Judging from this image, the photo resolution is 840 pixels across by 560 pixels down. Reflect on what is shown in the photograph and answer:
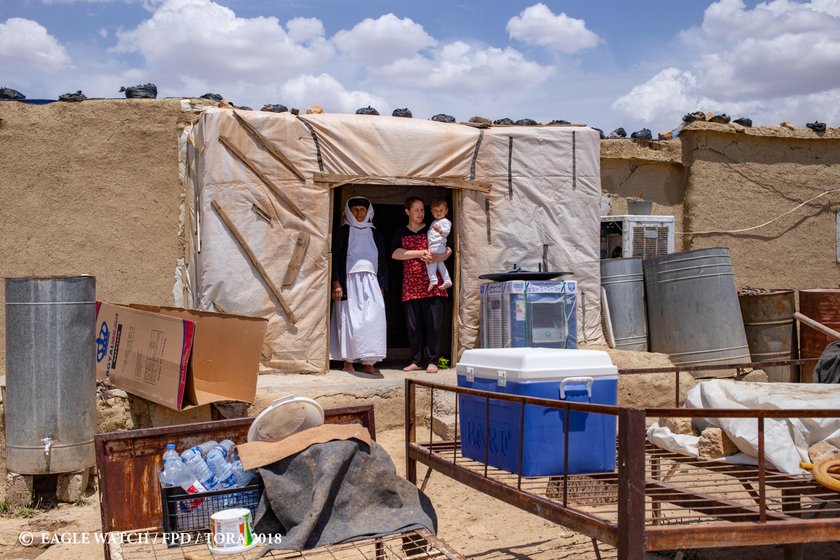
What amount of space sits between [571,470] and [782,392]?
3.61ft

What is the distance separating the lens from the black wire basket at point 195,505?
3.34 m

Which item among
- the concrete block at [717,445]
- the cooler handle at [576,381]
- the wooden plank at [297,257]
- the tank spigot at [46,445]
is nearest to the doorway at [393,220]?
the wooden plank at [297,257]

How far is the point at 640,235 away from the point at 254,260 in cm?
400

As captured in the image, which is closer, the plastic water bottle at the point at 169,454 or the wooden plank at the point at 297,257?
the plastic water bottle at the point at 169,454

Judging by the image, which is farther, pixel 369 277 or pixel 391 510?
pixel 369 277

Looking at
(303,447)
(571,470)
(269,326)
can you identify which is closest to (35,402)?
(269,326)

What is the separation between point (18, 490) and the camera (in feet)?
17.6

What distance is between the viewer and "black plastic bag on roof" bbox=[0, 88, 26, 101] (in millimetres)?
6938

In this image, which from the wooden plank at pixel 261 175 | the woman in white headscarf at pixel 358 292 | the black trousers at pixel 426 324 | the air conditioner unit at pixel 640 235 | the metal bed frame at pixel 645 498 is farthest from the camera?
the air conditioner unit at pixel 640 235

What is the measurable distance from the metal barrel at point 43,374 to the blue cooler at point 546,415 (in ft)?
9.91

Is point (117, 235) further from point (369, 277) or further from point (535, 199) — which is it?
point (535, 199)

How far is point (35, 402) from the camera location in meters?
5.27

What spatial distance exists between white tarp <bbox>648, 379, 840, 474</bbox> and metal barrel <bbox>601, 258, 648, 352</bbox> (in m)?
3.93

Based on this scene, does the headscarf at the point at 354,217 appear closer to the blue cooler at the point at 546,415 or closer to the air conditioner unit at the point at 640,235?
the air conditioner unit at the point at 640,235
